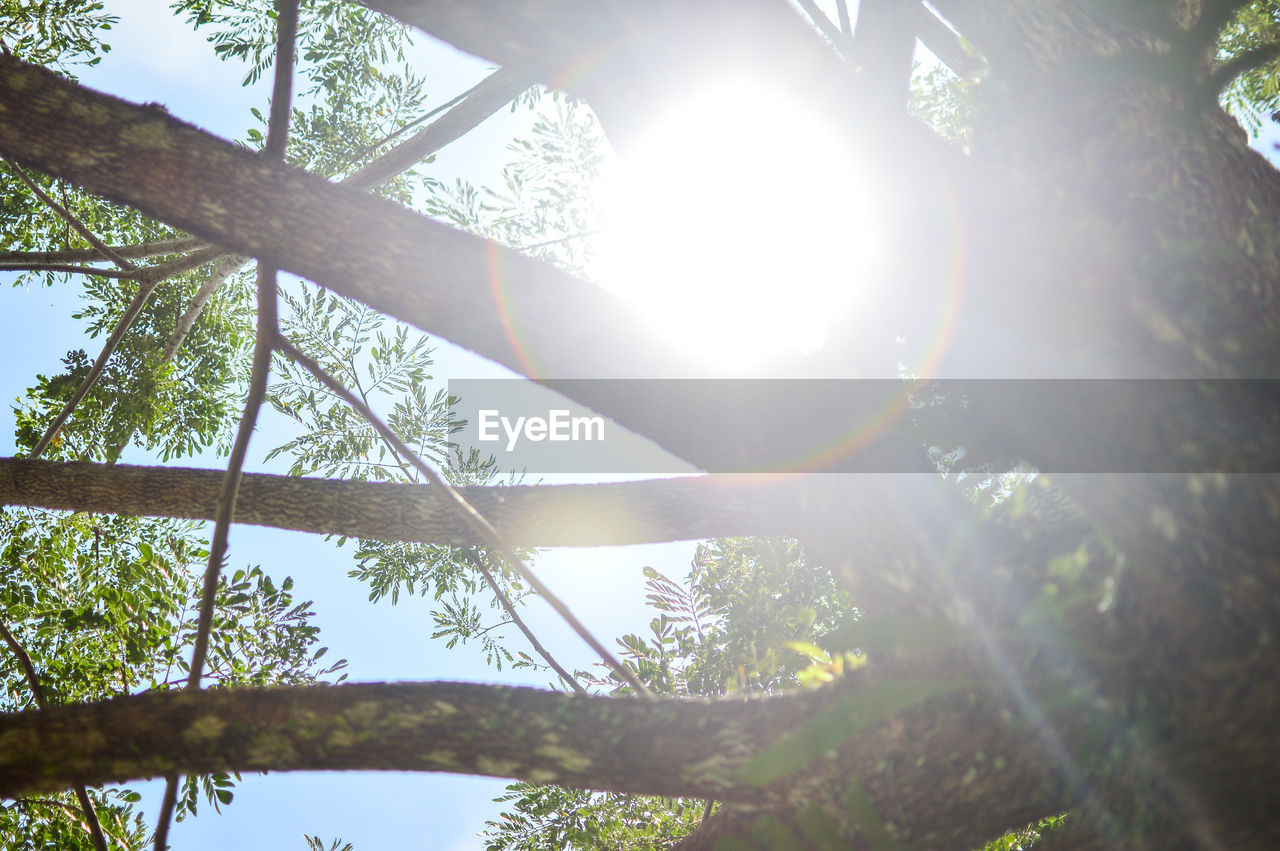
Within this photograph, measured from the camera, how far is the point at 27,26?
580 cm

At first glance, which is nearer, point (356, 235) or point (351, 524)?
point (356, 235)

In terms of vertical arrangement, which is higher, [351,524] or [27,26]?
[27,26]

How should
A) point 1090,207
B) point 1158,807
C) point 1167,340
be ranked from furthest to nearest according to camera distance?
1. point 1090,207
2. point 1167,340
3. point 1158,807

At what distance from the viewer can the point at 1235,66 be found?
1.83 metres

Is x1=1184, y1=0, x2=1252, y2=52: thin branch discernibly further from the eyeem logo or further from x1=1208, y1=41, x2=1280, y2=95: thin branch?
the eyeem logo

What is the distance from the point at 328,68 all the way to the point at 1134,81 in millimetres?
5967

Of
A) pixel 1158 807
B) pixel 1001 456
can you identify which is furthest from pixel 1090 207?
pixel 1158 807

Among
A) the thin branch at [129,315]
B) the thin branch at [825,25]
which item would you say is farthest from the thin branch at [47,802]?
the thin branch at [825,25]

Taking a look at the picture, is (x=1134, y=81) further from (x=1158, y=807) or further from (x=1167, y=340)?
(x=1158, y=807)

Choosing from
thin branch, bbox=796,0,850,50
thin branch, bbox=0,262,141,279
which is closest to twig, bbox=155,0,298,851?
thin branch, bbox=0,262,141,279

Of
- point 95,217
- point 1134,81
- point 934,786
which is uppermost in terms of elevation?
point 95,217

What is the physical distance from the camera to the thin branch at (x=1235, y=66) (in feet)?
5.87

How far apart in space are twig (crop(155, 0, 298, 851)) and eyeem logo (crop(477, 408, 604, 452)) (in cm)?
326

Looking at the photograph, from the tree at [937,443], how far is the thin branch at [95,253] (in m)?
1.83
